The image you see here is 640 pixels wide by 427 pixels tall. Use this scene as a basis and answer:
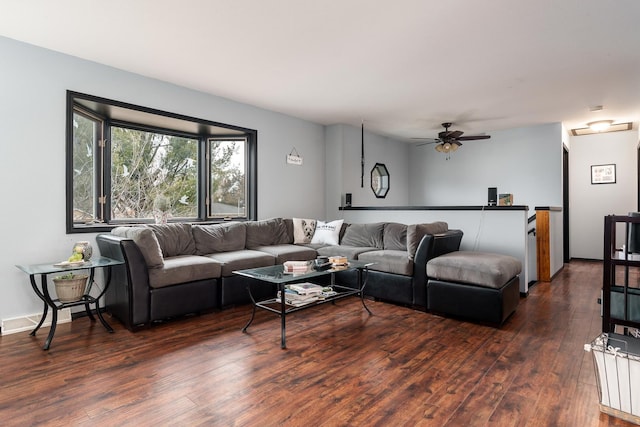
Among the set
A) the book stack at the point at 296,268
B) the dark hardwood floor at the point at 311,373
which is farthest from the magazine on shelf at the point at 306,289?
the dark hardwood floor at the point at 311,373

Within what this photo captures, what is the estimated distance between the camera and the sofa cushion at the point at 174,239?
366cm

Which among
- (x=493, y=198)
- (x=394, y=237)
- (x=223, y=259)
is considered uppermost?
(x=493, y=198)

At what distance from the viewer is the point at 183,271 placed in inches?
128

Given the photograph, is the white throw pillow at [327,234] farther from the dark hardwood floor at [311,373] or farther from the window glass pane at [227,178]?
the dark hardwood floor at [311,373]

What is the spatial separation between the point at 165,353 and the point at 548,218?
5153 millimetres

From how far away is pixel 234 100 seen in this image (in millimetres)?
4711

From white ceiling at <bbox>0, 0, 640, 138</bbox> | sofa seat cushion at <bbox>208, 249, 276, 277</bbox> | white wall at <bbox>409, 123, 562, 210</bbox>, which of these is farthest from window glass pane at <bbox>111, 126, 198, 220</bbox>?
white wall at <bbox>409, 123, 562, 210</bbox>

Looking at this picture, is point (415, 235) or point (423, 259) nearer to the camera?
point (423, 259)

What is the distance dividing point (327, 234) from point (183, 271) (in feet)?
7.18

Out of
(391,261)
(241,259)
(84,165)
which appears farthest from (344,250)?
(84,165)

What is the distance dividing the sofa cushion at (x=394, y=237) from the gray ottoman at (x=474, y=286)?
2.69ft

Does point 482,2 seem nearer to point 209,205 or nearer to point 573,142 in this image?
point 209,205

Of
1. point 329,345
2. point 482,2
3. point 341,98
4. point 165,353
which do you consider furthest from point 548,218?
point 165,353

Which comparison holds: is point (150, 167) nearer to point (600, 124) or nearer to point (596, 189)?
point (600, 124)
